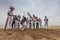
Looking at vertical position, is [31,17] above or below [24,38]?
above

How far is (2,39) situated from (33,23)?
24.5 ft

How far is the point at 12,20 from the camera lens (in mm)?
18750

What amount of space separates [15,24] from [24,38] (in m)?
4.32

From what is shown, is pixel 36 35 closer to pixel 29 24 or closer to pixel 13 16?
pixel 13 16

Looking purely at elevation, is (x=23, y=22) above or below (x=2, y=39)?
above

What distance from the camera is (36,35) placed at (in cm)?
1582

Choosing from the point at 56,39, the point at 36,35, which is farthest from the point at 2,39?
the point at 56,39

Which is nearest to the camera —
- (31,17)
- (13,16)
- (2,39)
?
(2,39)

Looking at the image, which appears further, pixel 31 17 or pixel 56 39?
pixel 31 17

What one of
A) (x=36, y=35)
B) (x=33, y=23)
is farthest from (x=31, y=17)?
(x=36, y=35)

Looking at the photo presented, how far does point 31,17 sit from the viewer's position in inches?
834

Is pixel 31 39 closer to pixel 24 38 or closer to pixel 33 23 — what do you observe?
pixel 24 38

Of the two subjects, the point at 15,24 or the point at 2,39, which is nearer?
the point at 2,39

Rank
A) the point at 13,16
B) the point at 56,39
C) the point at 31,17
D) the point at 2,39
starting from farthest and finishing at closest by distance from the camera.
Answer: the point at 31,17 → the point at 13,16 → the point at 56,39 → the point at 2,39
